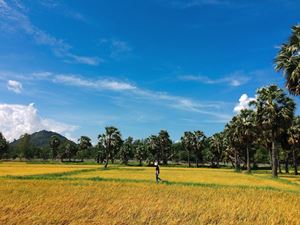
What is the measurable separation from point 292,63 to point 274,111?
2398 centimetres

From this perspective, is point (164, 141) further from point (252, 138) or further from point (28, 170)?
point (28, 170)

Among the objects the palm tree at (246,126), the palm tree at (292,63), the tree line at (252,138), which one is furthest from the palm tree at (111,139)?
the palm tree at (292,63)

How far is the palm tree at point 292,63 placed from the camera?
1269 inches

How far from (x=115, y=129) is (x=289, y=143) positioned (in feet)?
158

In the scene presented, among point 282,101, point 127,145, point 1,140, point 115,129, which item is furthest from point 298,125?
point 1,140

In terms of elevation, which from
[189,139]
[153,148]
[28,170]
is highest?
[189,139]

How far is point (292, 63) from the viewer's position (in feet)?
111

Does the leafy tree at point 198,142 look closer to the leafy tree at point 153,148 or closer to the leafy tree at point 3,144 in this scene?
the leafy tree at point 153,148

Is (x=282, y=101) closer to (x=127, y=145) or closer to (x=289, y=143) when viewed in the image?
(x=289, y=143)

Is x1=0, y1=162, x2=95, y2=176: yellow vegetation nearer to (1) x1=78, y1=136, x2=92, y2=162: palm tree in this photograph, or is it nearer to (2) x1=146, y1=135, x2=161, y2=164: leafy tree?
(2) x1=146, y1=135, x2=161, y2=164: leafy tree

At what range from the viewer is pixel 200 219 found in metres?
14.1

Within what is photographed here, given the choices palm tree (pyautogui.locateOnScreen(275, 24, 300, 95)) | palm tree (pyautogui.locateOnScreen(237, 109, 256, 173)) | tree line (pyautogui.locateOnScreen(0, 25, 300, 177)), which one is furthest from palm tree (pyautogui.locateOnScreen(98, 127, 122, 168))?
palm tree (pyautogui.locateOnScreen(275, 24, 300, 95))

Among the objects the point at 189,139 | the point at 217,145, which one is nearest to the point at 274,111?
the point at 217,145

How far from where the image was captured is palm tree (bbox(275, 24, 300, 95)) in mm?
32237
